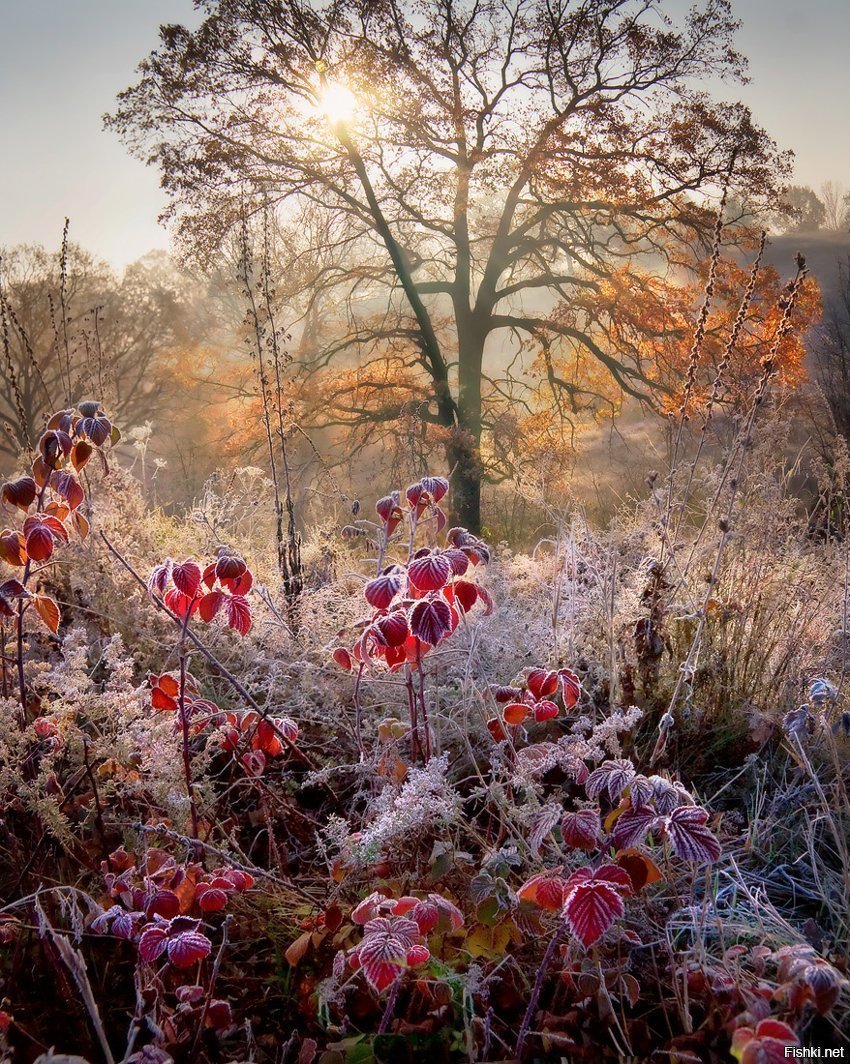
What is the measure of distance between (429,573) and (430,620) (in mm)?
98

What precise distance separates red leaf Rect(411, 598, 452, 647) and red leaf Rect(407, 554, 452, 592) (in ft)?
0.11

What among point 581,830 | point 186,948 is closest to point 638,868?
point 581,830

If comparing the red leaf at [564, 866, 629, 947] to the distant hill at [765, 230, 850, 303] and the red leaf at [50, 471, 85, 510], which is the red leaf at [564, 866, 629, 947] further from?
the distant hill at [765, 230, 850, 303]

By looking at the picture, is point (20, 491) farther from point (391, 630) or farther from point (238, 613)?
point (391, 630)

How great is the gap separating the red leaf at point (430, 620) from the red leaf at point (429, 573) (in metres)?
0.03

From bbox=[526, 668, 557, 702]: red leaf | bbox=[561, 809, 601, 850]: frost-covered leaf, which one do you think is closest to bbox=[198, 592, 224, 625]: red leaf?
bbox=[526, 668, 557, 702]: red leaf

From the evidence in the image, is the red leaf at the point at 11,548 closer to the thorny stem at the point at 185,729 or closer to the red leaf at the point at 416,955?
the thorny stem at the point at 185,729

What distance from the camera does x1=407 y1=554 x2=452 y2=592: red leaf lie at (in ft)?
4.56

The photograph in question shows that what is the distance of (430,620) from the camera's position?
4.42 feet

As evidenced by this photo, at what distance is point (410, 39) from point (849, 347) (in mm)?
7501

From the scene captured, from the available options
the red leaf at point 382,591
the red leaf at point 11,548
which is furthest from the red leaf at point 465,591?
the red leaf at point 11,548

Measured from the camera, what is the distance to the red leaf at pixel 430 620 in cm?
133

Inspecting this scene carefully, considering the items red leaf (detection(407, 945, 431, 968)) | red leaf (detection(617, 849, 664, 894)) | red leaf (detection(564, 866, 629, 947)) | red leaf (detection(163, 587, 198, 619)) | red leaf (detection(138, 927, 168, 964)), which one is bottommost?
red leaf (detection(138, 927, 168, 964))

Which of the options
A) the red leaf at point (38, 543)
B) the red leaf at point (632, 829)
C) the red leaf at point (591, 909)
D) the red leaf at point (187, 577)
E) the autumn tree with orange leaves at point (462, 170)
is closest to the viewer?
the red leaf at point (591, 909)
